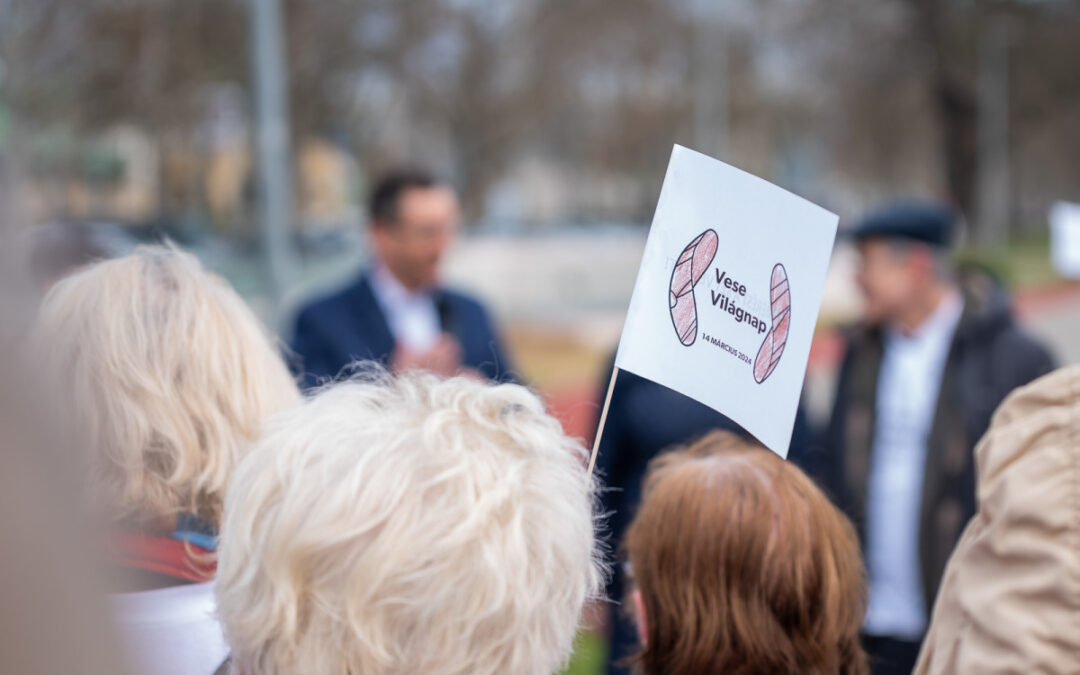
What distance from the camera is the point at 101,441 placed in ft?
4.60

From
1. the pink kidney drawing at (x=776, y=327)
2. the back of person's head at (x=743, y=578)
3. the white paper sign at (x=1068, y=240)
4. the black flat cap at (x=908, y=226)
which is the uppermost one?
the white paper sign at (x=1068, y=240)

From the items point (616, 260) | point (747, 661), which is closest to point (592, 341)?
point (616, 260)

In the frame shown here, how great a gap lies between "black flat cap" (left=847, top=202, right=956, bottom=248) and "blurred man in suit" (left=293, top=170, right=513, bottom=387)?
50.8 inches

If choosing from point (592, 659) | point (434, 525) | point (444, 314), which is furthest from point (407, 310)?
point (434, 525)

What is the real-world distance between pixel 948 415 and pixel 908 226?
65 cm

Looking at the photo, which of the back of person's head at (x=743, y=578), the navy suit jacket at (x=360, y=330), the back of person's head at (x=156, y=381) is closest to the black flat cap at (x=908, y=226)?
the navy suit jacket at (x=360, y=330)

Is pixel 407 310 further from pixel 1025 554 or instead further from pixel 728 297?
pixel 1025 554

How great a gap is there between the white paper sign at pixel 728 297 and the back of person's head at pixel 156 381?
1.91 feet

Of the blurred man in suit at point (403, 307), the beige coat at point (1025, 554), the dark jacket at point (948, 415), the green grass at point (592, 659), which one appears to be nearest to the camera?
the beige coat at point (1025, 554)

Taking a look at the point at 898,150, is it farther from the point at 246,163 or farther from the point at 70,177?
the point at 70,177

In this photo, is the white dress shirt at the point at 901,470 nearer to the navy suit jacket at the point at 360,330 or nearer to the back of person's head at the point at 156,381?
the navy suit jacket at the point at 360,330

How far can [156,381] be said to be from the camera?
1.44 m

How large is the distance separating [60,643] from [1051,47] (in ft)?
115

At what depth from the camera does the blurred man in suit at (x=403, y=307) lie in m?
3.33
